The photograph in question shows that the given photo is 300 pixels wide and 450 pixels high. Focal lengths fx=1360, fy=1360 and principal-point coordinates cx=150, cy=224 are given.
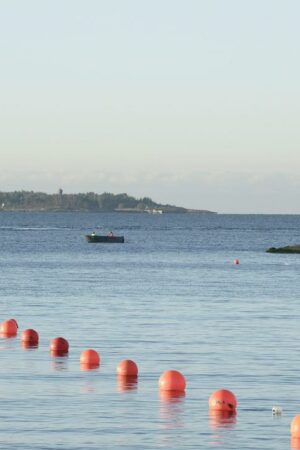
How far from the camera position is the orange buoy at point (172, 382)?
36.6 m

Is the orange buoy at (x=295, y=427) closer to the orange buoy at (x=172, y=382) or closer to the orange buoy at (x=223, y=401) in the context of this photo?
the orange buoy at (x=223, y=401)

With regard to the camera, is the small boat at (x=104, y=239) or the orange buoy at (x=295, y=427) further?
the small boat at (x=104, y=239)

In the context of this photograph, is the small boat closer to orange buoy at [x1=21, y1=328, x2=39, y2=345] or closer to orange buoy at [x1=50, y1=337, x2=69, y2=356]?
orange buoy at [x1=21, y1=328, x2=39, y2=345]

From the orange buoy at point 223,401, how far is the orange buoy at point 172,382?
2.97 m

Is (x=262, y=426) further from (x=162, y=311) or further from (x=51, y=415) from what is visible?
(x=162, y=311)

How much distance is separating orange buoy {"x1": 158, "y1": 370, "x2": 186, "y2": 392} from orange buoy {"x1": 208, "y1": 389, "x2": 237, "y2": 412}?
297 centimetres

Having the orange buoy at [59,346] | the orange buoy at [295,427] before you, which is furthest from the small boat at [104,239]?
the orange buoy at [295,427]

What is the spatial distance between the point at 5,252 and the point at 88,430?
389 ft

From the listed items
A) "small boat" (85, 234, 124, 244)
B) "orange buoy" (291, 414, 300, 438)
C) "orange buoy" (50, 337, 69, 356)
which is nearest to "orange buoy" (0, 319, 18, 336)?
"orange buoy" (50, 337, 69, 356)

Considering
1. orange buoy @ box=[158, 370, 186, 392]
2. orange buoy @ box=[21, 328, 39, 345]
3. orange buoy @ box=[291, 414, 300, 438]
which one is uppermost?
orange buoy @ box=[21, 328, 39, 345]

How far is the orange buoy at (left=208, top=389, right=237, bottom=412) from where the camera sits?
109ft

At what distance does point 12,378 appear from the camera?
1531 inches

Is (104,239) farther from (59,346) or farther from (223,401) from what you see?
(223,401)

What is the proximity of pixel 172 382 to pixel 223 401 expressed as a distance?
338 cm
